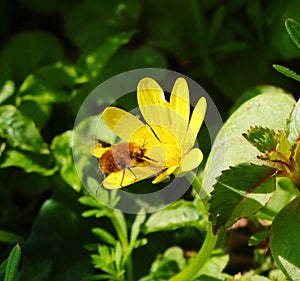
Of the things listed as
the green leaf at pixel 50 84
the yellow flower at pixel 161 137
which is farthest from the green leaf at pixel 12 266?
the green leaf at pixel 50 84

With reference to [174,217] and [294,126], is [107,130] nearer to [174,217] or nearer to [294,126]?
[174,217]

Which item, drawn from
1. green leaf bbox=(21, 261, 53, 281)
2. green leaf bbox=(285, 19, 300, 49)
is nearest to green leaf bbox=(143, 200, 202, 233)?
green leaf bbox=(21, 261, 53, 281)

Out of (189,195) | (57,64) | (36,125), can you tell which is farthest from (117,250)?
(57,64)

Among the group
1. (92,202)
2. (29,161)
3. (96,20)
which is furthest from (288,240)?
(96,20)

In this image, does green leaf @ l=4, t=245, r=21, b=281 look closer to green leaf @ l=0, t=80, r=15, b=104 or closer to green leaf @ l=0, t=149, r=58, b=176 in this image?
green leaf @ l=0, t=149, r=58, b=176

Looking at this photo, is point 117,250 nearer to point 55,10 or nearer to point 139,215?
point 139,215
